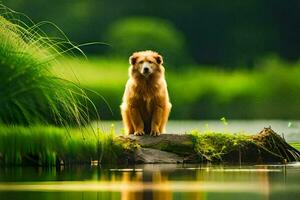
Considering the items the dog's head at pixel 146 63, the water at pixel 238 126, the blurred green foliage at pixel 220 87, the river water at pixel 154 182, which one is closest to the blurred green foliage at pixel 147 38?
the blurred green foliage at pixel 220 87

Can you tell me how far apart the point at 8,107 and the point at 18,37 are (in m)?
0.73

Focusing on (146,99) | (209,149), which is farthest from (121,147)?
(209,149)

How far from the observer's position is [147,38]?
31531mm

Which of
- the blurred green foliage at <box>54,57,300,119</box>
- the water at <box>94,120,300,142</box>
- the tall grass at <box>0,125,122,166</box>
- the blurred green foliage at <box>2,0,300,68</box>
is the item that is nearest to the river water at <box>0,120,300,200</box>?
the tall grass at <box>0,125,122,166</box>

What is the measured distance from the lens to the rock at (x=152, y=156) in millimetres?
11000

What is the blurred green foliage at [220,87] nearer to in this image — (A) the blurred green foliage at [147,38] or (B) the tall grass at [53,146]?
(A) the blurred green foliage at [147,38]

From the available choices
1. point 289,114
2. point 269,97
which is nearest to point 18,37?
point 289,114

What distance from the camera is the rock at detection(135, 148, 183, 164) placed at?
36.1ft

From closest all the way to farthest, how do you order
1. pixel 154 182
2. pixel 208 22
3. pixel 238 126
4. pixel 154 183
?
1. pixel 154 183
2. pixel 154 182
3. pixel 238 126
4. pixel 208 22

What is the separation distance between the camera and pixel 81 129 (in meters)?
10.6

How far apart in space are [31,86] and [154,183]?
7.87 ft

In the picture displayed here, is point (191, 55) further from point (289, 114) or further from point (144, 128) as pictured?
point (144, 128)

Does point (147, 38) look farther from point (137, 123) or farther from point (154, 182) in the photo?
point (154, 182)

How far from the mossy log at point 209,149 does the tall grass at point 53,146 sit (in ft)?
0.87
